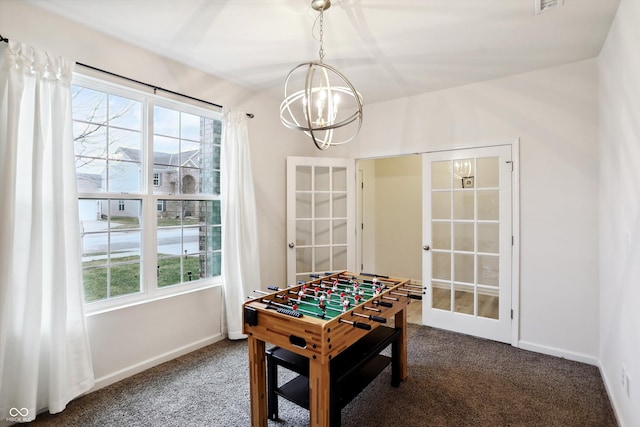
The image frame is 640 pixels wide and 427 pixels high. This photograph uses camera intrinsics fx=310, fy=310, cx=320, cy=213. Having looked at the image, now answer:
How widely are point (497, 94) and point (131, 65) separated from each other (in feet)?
11.1

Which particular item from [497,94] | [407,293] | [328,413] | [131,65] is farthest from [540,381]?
[131,65]

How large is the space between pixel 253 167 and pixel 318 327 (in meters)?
2.43

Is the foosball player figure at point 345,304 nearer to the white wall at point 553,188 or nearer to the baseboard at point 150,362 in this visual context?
the baseboard at point 150,362

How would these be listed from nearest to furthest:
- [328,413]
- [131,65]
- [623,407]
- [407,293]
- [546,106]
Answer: [328,413] → [623,407] → [407,293] → [131,65] → [546,106]

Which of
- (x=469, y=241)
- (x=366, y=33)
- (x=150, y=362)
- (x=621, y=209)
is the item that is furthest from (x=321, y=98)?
(x=150, y=362)

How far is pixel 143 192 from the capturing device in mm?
2686

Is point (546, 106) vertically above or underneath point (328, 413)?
above

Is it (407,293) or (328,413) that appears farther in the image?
(407,293)

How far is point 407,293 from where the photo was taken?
2.33m

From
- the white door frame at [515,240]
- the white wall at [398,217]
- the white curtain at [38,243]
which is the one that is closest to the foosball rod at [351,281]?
the white door frame at [515,240]

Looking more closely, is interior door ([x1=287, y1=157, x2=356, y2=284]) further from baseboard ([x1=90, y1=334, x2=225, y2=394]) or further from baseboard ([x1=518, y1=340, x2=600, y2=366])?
baseboard ([x1=518, y1=340, x2=600, y2=366])

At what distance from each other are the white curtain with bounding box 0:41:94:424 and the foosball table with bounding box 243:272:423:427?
1.28 meters

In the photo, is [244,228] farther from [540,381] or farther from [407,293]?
[540,381]

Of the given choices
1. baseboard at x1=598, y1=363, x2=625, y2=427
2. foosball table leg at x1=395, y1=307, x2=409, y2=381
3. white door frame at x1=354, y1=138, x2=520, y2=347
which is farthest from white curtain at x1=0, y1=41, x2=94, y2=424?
white door frame at x1=354, y1=138, x2=520, y2=347
